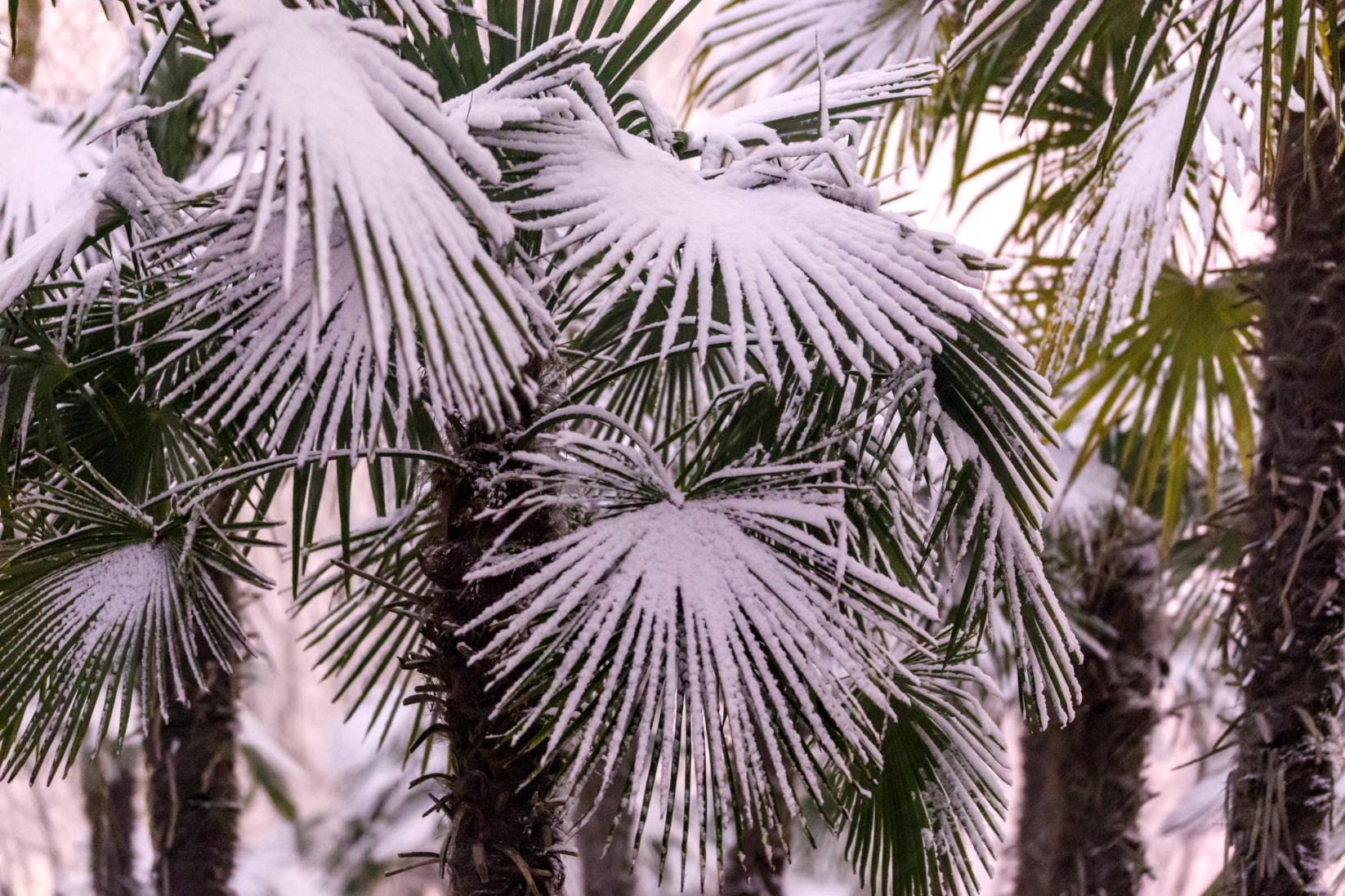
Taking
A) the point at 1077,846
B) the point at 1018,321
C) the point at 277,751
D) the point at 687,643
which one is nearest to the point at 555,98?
the point at 687,643

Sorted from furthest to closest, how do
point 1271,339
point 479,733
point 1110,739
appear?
point 1110,739
point 1271,339
point 479,733

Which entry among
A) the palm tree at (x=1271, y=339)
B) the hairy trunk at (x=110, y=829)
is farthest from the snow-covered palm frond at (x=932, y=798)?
the hairy trunk at (x=110, y=829)

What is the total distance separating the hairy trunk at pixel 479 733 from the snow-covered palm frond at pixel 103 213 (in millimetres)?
416

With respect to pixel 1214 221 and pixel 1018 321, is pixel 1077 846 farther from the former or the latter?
pixel 1214 221

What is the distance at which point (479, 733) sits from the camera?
1119mm

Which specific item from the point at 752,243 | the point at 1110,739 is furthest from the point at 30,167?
A: the point at 1110,739

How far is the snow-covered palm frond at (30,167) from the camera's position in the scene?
1626 mm

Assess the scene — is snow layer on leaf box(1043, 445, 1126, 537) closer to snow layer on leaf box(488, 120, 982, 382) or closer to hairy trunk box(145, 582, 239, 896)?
snow layer on leaf box(488, 120, 982, 382)

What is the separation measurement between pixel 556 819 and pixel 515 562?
378 millimetres

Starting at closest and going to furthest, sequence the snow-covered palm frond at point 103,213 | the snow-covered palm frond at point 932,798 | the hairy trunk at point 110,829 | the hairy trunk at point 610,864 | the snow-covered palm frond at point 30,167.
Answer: the snow-covered palm frond at point 103,213 → the snow-covered palm frond at point 932,798 → the snow-covered palm frond at point 30,167 → the hairy trunk at point 110,829 → the hairy trunk at point 610,864

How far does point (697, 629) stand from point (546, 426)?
0.31 m

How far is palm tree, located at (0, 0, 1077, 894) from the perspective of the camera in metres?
0.79

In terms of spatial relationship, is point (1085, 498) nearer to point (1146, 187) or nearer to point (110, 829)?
point (1146, 187)

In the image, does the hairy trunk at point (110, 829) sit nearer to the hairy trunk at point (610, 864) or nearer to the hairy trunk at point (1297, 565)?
the hairy trunk at point (610, 864)
